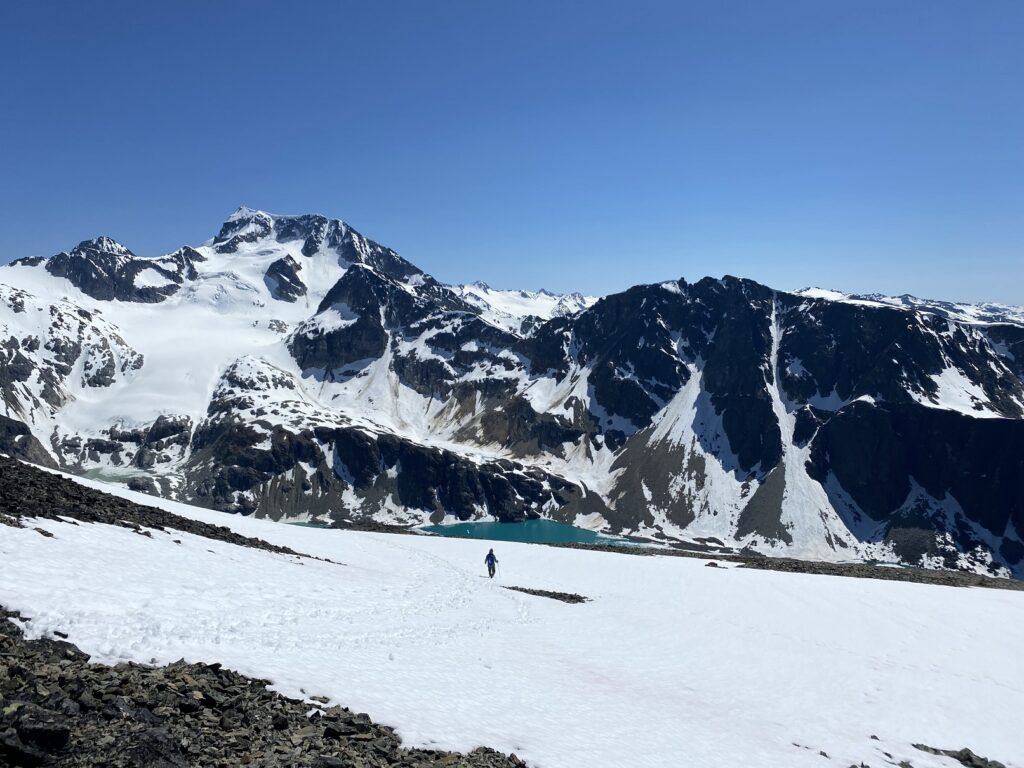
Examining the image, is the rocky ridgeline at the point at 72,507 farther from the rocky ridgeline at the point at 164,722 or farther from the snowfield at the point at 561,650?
the rocky ridgeline at the point at 164,722

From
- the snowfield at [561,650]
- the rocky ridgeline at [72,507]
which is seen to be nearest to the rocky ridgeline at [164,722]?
the snowfield at [561,650]

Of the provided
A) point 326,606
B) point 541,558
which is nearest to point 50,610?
point 326,606

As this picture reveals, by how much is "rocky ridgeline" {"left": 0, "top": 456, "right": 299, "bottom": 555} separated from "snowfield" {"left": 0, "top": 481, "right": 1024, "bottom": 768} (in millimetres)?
1560

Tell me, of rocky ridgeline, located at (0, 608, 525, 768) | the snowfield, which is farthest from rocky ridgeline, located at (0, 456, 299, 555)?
rocky ridgeline, located at (0, 608, 525, 768)

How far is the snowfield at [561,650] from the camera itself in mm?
16125

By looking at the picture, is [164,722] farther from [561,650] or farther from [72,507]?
[72,507]

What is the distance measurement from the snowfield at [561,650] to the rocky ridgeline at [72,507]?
1.56 m

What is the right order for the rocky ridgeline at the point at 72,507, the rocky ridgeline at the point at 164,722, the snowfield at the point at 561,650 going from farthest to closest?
1. the rocky ridgeline at the point at 72,507
2. the snowfield at the point at 561,650
3. the rocky ridgeline at the point at 164,722

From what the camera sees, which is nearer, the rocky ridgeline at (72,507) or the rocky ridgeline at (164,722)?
the rocky ridgeline at (164,722)

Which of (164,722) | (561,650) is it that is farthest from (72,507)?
(164,722)

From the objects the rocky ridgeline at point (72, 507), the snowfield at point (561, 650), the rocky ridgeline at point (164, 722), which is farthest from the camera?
the rocky ridgeline at point (72, 507)

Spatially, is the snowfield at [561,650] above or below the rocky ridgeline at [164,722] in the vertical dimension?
below

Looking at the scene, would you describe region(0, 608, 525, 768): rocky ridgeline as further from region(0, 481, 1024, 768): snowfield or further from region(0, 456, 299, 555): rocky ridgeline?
region(0, 456, 299, 555): rocky ridgeline

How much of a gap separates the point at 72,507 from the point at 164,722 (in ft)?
73.9
